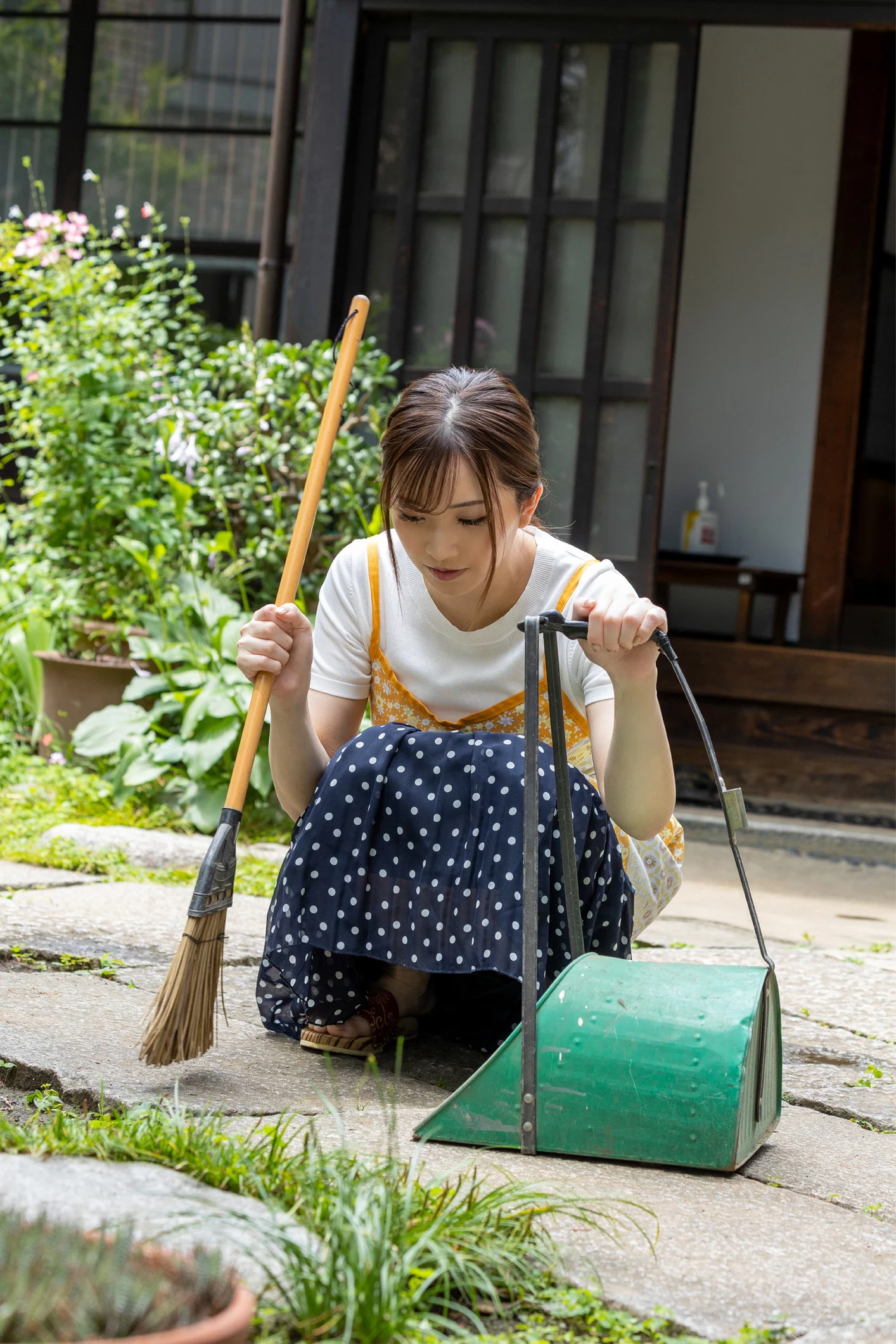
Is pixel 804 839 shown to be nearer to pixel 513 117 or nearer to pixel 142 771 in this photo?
pixel 142 771

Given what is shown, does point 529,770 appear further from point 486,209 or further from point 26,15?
point 26,15

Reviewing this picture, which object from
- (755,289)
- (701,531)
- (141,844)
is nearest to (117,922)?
(141,844)

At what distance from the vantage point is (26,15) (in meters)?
5.74

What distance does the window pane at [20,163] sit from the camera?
226 inches

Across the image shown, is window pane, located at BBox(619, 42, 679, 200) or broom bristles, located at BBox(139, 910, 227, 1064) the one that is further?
window pane, located at BBox(619, 42, 679, 200)

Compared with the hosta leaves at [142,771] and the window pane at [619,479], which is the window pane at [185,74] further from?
the hosta leaves at [142,771]

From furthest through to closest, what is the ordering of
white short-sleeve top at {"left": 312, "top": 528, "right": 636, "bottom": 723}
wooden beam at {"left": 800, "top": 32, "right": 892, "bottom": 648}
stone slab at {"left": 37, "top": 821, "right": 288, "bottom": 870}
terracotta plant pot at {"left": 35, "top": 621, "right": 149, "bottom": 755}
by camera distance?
wooden beam at {"left": 800, "top": 32, "right": 892, "bottom": 648} → terracotta plant pot at {"left": 35, "top": 621, "right": 149, "bottom": 755} → stone slab at {"left": 37, "top": 821, "right": 288, "bottom": 870} → white short-sleeve top at {"left": 312, "top": 528, "right": 636, "bottom": 723}

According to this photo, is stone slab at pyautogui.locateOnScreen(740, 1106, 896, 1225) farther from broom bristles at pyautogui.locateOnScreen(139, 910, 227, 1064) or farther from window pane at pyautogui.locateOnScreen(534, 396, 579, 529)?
window pane at pyautogui.locateOnScreen(534, 396, 579, 529)

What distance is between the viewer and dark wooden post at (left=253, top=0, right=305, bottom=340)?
14.3 ft

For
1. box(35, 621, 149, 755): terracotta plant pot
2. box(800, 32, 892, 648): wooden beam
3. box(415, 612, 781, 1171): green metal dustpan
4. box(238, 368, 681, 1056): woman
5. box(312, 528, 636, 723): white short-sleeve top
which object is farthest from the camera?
box(800, 32, 892, 648): wooden beam

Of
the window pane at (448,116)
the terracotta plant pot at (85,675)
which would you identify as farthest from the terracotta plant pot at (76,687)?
the window pane at (448,116)

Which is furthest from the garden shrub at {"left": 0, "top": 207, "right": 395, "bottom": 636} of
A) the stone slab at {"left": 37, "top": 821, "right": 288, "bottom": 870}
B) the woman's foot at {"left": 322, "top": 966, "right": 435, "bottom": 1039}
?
the woman's foot at {"left": 322, "top": 966, "right": 435, "bottom": 1039}

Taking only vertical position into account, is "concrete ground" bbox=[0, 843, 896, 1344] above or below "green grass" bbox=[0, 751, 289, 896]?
below

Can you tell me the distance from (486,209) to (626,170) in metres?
0.43
